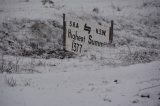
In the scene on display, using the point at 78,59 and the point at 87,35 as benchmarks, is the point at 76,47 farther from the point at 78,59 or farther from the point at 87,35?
the point at 78,59

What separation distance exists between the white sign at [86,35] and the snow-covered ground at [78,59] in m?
0.75

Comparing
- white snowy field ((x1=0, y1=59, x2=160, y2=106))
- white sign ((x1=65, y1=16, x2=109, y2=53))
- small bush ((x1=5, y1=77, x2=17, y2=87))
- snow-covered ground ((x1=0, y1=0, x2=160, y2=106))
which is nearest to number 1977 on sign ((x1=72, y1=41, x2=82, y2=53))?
white sign ((x1=65, y1=16, x2=109, y2=53))

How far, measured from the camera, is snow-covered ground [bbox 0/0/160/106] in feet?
15.6

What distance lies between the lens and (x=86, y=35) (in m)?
7.28

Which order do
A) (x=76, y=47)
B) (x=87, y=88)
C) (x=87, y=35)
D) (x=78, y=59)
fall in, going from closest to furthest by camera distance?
(x=87, y=88)
(x=87, y=35)
(x=76, y=47)
(x=78, y=59)

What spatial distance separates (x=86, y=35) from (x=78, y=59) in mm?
1780

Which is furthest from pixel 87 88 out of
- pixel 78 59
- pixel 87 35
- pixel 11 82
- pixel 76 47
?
pixel 78 59

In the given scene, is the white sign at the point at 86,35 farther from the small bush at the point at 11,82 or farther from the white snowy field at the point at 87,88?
the small bush at the point at 11,82

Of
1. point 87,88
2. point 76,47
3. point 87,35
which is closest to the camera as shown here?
point 87,88

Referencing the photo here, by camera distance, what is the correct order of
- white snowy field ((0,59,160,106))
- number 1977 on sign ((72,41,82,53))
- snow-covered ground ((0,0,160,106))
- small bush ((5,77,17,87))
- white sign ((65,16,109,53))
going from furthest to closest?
1. number 1977 on sign ((72,41,82,53))
2. white sign ((65,16,109,53))
3. small bush ((5,77,17,87))
4. snow-covered ground ((0,0,160,106))
5. white snowy field ((0,59,160,106))

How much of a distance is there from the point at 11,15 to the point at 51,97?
8.48 meters

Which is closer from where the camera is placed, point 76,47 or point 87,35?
point 87,35

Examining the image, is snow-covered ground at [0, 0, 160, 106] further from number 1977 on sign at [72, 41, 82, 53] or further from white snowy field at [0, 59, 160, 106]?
number 1977 on sign at [72, 41, 82, 53]

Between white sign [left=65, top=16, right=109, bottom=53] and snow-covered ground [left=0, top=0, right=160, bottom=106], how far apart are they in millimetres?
750
